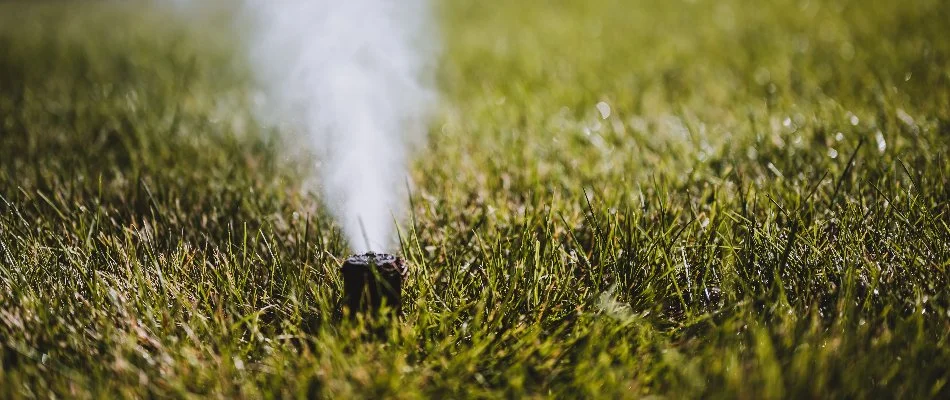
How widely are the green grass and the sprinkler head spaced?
58mm

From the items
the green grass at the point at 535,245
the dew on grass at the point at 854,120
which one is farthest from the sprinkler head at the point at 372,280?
the dew on grass at the point at 854,120

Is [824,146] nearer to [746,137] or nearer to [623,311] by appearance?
[746,137]

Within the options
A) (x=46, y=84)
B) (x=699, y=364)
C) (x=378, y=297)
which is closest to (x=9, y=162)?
(x=46, y=84)

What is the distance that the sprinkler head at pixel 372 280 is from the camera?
1203mm

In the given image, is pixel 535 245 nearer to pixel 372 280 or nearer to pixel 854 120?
pixel 372 280

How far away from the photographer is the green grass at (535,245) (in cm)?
116

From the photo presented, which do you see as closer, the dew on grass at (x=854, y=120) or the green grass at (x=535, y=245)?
the green grass at (x=535, y=245)

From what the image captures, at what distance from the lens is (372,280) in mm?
1218

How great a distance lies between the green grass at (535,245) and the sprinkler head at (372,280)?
0.06m

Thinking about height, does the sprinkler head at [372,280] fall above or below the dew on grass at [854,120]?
below

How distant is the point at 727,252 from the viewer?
1.50 meters

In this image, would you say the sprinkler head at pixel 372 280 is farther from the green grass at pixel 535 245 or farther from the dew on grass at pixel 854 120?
the dew on grass at pixel 854 120

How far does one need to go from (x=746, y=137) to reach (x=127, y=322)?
1734 mm

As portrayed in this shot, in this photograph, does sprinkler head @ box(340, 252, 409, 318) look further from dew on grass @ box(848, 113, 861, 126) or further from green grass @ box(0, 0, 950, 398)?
dew on grass @ box(848, 113, 861, 126)
